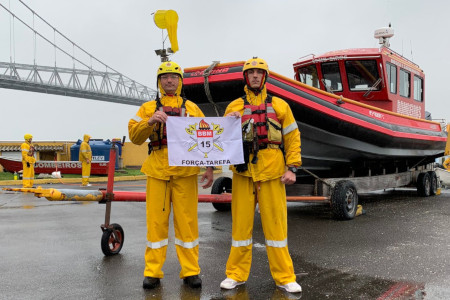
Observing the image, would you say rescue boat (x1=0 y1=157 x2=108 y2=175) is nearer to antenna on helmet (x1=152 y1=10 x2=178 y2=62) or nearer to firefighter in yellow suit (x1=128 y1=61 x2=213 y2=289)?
antenna on helmet (x1=152 y1=10 x2=178 y2=62)

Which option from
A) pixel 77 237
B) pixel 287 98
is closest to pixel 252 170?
pixel 287 98

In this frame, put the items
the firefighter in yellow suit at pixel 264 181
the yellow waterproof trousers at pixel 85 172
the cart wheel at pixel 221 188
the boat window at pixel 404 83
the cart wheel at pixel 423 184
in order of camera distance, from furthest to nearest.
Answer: the yellow waterproof trousers at pixel 85 172 < the cart wheel at pixel 423 184 < the boat window at pixel 404 83 < the cart wheel at pixel 221 188 < the firefighter in yellow suit at pixel 264 181

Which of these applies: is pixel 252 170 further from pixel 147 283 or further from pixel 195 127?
pixel 147 283

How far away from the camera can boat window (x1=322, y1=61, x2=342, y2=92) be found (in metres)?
8.40

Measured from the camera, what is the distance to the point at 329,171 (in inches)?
330

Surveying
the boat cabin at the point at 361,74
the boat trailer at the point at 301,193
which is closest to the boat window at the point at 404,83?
the boat cabin at the point at 361,74

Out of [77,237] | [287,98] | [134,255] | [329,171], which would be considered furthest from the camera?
[329,171]

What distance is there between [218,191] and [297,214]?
1488mm

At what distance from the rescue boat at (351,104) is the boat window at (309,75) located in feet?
0.07

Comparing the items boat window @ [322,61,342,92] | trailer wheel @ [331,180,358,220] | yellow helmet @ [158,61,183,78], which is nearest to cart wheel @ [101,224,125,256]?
yellow helmet @ [158,61,183,78]

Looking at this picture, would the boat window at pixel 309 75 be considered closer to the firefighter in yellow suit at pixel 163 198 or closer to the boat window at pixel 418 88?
the boat window at pixel 418 88

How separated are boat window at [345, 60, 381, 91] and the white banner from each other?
5.49 metres

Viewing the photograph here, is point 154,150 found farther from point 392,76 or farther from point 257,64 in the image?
point 392,76

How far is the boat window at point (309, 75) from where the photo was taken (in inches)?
342
